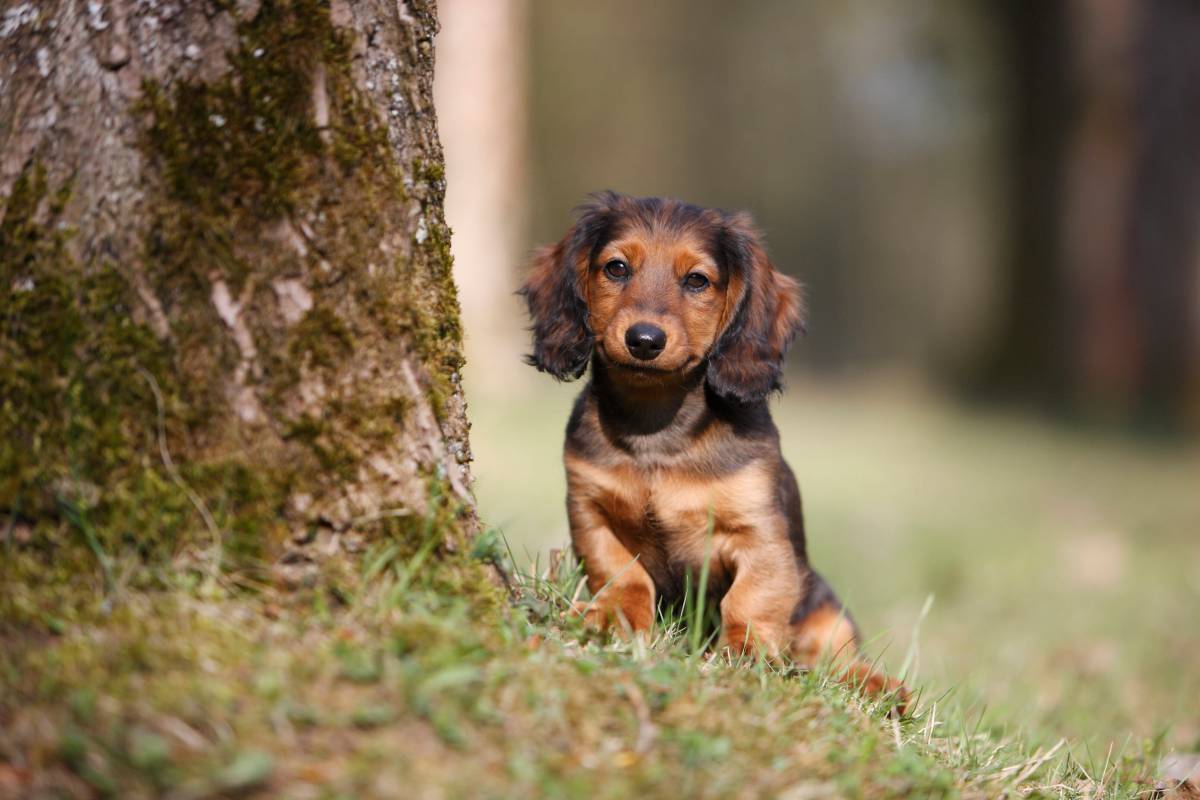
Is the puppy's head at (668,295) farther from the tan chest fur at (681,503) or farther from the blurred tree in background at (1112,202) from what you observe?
the blurred tree in background at (1112,202)

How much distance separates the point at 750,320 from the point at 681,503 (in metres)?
0.66

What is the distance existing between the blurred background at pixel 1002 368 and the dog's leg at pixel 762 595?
0.53m

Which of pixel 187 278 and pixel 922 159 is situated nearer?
pixel 187 278

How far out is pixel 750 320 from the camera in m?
3.67

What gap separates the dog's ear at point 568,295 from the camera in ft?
12.1

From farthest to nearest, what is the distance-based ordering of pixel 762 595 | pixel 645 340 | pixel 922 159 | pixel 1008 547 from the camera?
pixel 922 159 → pixel 1008 547 → pixel 762 595 → pixel 645 340

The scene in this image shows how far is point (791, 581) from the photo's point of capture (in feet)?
11.3

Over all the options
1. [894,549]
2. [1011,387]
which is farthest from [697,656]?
[1011,387]

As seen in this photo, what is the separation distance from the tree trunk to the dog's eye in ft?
4.36

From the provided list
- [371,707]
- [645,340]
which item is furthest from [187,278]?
[645,340]

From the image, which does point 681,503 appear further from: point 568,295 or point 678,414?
point 568,295

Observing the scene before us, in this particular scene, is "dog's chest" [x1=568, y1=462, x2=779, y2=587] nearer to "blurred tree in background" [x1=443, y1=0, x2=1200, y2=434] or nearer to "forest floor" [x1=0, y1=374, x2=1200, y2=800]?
"forest floor" [x1=0, y1=374, x2=1200, y2=800]

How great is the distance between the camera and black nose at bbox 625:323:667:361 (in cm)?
329

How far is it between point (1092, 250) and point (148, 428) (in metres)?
12.3
